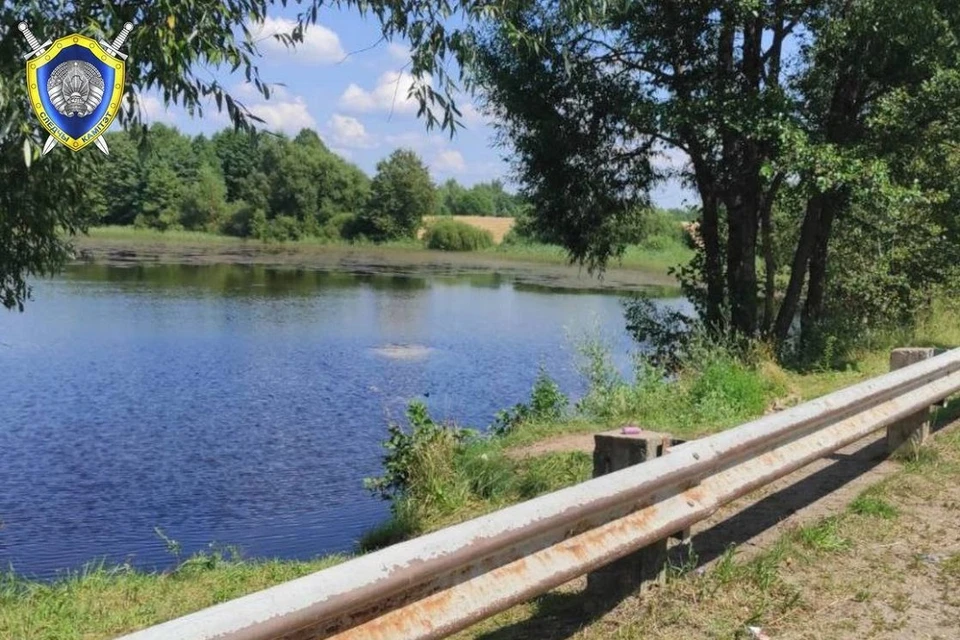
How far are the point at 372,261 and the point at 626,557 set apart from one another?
6188cm

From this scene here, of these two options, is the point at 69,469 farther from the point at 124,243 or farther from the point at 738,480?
the point at 124,243

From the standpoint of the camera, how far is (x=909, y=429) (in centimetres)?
720

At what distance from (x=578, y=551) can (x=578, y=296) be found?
Result: 36.4 metres

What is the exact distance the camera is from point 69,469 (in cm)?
1270

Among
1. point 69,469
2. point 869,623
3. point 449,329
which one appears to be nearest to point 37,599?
point 869,623

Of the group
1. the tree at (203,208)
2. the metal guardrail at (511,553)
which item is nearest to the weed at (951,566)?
the metal guardrail at (511,553)

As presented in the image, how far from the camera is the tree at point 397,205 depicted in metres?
91.0

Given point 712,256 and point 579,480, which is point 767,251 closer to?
point 712,256

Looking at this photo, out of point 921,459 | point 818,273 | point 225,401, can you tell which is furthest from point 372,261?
point 921,459

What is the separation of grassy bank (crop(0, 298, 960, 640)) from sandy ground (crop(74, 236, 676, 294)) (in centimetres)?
2894

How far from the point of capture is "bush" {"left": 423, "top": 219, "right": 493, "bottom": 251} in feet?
285

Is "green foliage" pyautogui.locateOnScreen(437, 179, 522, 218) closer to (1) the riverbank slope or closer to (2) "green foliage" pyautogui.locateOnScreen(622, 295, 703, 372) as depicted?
(1) the riverbank slope

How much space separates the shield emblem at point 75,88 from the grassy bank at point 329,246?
54.9 m

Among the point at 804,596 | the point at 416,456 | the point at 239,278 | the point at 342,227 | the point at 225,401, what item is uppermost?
the point at 342,227
